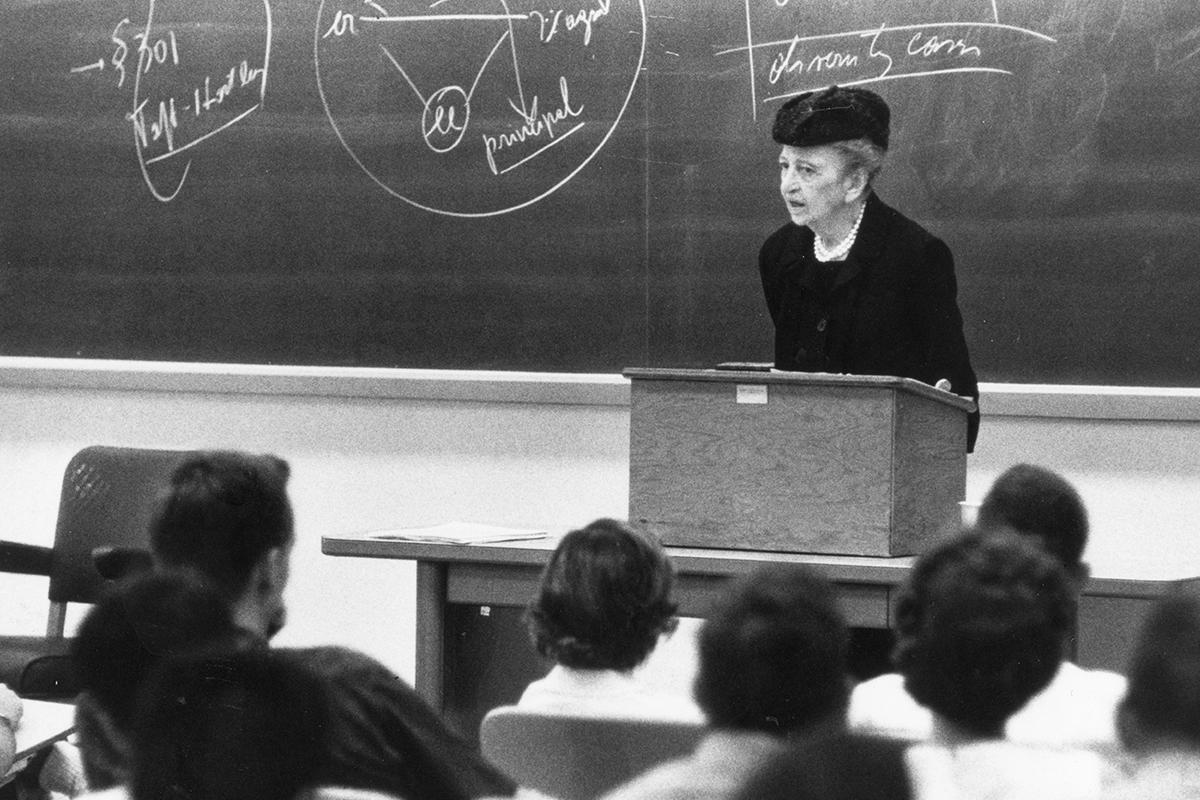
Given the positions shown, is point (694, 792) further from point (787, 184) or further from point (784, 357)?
point (784, 357)

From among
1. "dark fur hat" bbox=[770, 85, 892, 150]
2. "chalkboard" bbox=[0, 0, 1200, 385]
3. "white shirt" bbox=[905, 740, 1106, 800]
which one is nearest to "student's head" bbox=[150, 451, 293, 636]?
"white shirt" bbox=[905, 740, 1106, 800]

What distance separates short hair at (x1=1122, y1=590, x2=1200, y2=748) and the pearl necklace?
157 centimetres

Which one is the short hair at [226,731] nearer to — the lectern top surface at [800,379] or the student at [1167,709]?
the student at [1167,709]

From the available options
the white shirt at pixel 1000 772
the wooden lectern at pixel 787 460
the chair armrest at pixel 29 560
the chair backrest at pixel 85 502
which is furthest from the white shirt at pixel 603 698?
the chair armrest at pixel 29 560

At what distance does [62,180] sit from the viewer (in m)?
3.67

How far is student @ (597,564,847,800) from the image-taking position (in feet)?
2.35

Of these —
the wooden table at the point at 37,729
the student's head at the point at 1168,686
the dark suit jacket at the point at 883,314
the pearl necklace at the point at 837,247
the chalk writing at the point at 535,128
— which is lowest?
the wooden table at the point at 37,729

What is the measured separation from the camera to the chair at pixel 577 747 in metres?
0.77

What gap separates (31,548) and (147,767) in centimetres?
241

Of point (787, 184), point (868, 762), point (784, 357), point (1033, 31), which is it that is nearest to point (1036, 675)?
point (868, 762)

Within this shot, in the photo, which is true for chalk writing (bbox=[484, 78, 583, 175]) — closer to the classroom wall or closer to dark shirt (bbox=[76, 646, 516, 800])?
the classroom wall

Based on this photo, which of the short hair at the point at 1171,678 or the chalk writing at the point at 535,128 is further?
the chalk writing at the point at 535,128

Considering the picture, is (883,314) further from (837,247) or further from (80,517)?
(80,517)

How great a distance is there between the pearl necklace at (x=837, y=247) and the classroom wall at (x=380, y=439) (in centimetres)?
81
